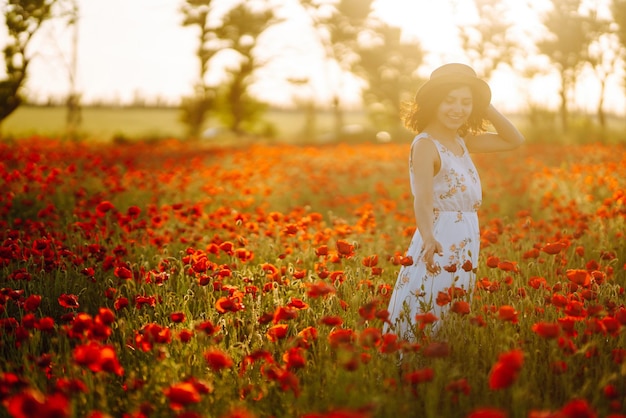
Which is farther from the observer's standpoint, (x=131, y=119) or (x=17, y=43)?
(x=131, y=119)

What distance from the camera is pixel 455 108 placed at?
3.28m

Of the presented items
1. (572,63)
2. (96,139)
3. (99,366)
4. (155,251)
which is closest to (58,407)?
(99,366)

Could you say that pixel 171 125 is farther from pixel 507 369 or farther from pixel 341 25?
pixel 507 369

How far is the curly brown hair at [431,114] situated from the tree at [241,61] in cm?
2835

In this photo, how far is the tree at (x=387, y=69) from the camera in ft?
115

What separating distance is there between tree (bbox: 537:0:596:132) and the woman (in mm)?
22933

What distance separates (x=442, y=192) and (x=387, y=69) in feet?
112

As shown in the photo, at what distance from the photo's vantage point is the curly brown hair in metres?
3.32

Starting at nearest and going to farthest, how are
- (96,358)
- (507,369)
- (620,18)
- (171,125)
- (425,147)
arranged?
(507,369) < (96,358) < (425,147) < (620,18) < (171,125)

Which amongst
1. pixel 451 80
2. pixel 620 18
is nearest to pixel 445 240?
pixel 451 80

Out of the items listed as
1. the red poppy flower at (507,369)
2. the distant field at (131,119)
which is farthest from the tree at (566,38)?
the red poppy flower at (507,369)

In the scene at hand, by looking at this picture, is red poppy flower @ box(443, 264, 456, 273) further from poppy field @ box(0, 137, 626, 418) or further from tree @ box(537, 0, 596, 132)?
tree @ box(537, 0, 596, 132)

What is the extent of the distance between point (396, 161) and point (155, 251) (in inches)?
363

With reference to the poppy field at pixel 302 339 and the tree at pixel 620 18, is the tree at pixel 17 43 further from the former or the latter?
the tree at pixel 620 18
